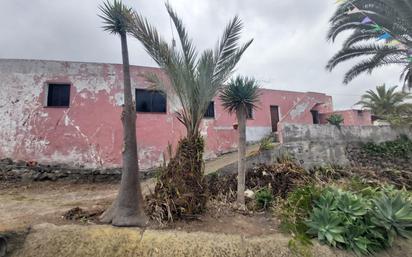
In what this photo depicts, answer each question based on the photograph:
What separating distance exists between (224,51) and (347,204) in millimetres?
3946

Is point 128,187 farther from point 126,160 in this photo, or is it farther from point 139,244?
point 139,244

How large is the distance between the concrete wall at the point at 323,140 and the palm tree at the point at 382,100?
585 centimetres

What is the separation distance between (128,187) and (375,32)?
9692 mm

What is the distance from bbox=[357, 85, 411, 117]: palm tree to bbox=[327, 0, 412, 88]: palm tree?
4.83 meters

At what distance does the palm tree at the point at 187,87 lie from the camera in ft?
14.7

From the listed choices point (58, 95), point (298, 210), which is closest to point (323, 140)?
point (298, 210)

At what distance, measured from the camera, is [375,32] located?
8.36 metres

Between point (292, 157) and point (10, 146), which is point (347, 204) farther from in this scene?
point (10, 146)

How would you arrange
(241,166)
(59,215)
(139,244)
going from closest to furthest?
1. (139,244)
2. (59,215)
3. (241,166)

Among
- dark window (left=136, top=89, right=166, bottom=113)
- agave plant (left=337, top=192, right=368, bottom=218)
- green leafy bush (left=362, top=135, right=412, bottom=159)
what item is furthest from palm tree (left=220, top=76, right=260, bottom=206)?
green leafy bush (left=362, top=135, right=412, bottom=159)

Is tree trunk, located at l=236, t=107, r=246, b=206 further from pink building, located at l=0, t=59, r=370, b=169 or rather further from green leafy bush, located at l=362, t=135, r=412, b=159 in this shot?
green leafy bush, located at l=362, t=135, r=412, b=159

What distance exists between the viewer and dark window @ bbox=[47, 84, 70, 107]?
31.3ft

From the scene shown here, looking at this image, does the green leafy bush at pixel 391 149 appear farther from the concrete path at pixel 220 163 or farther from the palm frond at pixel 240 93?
the palm frond at pixel 240 93

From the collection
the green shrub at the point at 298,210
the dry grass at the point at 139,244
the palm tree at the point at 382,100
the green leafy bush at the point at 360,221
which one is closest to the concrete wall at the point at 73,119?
the dry grass at the point at 139,244
